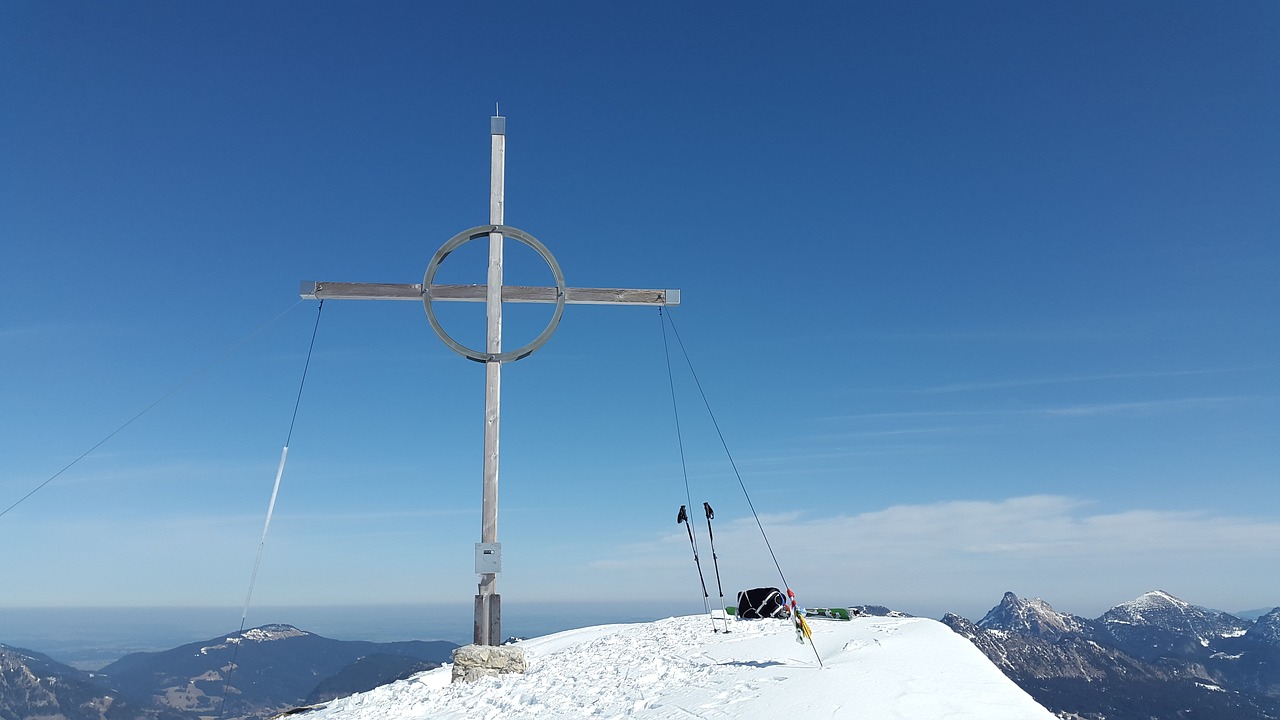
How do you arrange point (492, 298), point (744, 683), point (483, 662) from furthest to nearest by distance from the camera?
point (492, 298)
point (483, 662)
point (744, 683)

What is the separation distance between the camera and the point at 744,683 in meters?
9.55

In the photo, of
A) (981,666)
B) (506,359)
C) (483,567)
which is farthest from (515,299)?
(981,666)

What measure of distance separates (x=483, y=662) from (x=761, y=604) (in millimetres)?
5707

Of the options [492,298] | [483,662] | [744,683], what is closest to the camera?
[744,683]

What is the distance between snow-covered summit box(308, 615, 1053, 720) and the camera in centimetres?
787

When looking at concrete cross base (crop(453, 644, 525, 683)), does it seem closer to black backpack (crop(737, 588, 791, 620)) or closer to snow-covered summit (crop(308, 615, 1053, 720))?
snow-covered summit (crop(308, 615, 1053, 720))

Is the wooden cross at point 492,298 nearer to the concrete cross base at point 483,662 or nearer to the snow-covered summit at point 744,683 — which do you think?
the concrete cross base at point 483,662

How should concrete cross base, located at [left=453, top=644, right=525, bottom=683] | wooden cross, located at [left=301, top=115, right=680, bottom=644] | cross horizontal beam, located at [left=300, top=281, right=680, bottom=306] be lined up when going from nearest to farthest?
1. concrete cross base, located at [left=453, top=644, right=525, bottom=683]
2. wooden cross, located at [left=301, top=115, right=680, bottom=644]
3. cross horizontal beam, located at [left=300, top=281, right=680, bottom=306]

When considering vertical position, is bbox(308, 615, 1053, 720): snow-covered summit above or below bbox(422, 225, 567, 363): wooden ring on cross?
below

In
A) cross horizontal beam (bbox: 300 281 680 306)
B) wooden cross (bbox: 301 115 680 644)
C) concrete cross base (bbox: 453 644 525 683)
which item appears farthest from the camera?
cross horizontal beam (bbox: 300 281 680 306)

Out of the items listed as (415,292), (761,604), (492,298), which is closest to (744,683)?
(761,604)

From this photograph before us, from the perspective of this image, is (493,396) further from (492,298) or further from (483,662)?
(483,662)

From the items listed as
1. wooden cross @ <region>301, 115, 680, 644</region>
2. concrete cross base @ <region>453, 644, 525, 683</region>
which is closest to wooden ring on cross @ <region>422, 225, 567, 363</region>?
wooden cross @ <region>301, 115, 680, 644</region>

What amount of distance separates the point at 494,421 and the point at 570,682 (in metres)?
5.17
